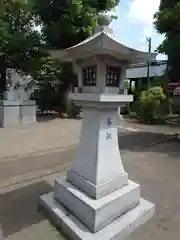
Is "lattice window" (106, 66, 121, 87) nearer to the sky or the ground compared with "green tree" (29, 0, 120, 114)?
nearer to the ground

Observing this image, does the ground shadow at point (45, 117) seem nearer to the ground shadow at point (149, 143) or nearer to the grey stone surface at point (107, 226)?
the ground shadow at point (149, 143)

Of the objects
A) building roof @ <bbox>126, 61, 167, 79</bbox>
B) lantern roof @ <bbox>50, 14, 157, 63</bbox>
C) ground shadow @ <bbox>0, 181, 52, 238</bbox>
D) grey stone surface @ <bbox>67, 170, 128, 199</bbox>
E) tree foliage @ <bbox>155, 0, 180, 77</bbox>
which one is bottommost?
ground shadow @ <bbox>0, 181, 52, 238</bbox>

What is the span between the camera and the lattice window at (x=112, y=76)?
2.83m

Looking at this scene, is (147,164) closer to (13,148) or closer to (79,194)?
(79,194)

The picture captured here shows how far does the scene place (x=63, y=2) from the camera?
11.7 meters

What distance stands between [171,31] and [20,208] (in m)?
6.31

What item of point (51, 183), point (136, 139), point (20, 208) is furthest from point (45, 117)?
point (20, 208)

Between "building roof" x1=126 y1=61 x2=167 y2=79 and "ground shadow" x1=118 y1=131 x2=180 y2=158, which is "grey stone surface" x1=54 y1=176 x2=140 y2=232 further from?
"building roof" x1=126 y1=61 x2=167 y2=79

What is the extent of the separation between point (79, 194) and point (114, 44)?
1869mm

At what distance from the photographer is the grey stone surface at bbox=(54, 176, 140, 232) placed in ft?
8.77

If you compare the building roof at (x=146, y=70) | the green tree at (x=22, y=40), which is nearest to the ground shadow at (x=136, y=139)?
the green tree at (x=22, y=40)

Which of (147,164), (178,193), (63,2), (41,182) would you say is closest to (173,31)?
(147,164)

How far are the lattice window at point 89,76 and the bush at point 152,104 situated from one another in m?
8.89

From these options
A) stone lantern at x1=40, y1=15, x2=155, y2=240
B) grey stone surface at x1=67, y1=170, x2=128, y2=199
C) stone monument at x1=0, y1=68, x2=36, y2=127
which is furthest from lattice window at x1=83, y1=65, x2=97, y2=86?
stone monument at x1=0, y1=68, x2=36, y2=127
